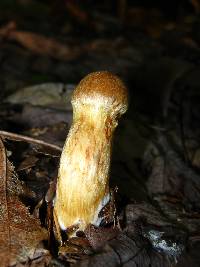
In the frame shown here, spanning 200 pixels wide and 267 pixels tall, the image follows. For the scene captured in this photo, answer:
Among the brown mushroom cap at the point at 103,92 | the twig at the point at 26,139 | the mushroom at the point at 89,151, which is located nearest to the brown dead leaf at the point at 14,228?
the mushroom at the point at 89,151

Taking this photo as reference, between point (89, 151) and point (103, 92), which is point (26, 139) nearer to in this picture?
point (89, 151)

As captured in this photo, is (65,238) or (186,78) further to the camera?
(186,78)

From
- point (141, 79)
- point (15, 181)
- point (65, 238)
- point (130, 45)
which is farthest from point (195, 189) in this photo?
point (130, 45)

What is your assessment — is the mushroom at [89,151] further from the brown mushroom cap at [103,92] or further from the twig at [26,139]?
the twig at [26,139]

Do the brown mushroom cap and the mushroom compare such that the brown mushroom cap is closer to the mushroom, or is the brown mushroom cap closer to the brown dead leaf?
the mushroom

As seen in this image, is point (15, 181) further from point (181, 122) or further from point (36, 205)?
point (181, 122)
